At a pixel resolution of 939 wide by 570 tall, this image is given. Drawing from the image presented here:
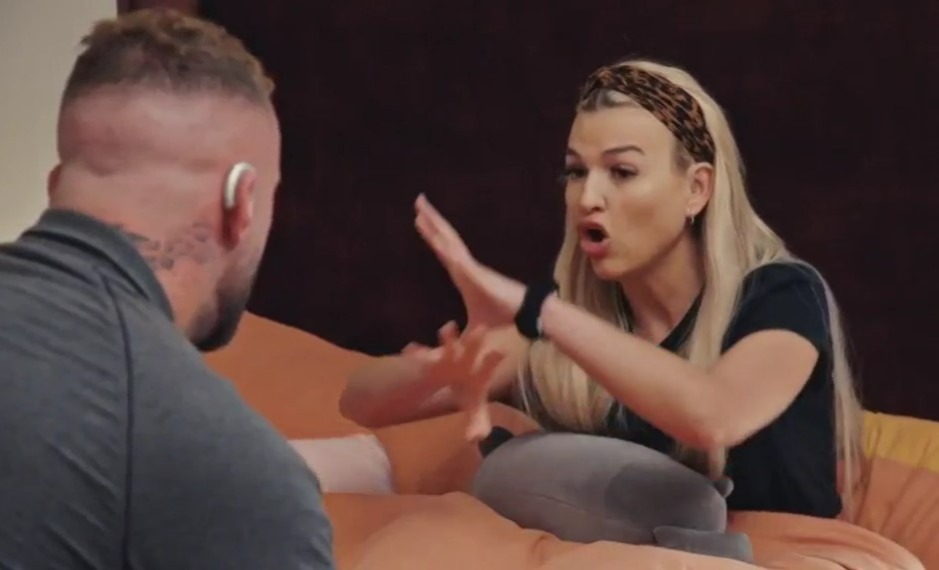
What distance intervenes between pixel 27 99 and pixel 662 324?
3.84 ft

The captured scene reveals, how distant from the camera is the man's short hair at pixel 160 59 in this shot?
0.92 metres

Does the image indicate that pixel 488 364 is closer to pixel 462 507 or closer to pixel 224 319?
pixel 462 507

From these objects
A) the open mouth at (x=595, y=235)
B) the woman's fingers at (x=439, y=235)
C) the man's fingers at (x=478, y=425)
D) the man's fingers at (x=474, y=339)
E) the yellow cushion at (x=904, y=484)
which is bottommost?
the yellow cushion at (x=904, y=484)

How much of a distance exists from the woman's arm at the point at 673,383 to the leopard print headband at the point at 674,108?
0.96 feet

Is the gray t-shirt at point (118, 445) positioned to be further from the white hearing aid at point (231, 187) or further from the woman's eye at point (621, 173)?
the woman's eye at point (621, 173)

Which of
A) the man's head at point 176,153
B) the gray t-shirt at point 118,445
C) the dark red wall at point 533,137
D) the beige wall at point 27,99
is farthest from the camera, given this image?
the beige wall at point 27,99

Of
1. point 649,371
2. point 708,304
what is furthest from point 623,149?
point 649,371

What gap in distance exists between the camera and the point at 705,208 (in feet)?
4.94

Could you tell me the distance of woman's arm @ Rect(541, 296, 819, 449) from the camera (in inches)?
50.5

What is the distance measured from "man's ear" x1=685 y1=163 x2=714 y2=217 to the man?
73cm

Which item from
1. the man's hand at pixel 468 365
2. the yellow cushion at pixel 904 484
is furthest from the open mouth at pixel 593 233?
the yellow cushion at pixel 904 484

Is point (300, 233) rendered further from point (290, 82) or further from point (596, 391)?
point (596, 391)

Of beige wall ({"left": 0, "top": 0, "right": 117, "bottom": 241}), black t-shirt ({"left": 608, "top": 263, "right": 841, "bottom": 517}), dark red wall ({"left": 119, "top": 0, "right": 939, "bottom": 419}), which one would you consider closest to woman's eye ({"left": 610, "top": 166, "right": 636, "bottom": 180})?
black t-shirt ({"left": 608, "top": 263, "right": 841, "bottom": 517})

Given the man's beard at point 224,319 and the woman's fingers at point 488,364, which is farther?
the woman's fingers at point 488,364
